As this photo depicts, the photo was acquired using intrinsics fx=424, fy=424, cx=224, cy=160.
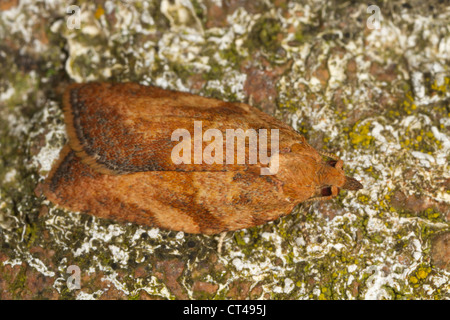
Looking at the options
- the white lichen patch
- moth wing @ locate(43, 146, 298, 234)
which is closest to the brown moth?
moth wing @ locate(43, 146, 298, 234)

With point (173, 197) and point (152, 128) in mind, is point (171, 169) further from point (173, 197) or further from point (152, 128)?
point (152, 128)

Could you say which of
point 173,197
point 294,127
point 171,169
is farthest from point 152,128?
point 294,127

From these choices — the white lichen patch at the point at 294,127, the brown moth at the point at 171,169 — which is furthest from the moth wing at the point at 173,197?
the white lichen patch at the point at 294,127

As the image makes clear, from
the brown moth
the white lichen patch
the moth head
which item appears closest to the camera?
the brown moth

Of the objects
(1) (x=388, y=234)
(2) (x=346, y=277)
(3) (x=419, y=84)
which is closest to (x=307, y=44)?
(3) (x=419, y=84)

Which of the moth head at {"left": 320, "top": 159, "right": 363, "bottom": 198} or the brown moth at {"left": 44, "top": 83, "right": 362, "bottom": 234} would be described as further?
the moth head at {"left": 320, "top": 159, "right": 363, "bottom": 198}

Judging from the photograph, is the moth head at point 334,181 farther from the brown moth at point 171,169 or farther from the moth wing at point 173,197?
the moth wing at point 173,197

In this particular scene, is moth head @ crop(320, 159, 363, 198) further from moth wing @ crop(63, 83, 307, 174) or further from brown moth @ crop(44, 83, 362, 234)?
moth wing @ crop(63, 83, 307, 174)
